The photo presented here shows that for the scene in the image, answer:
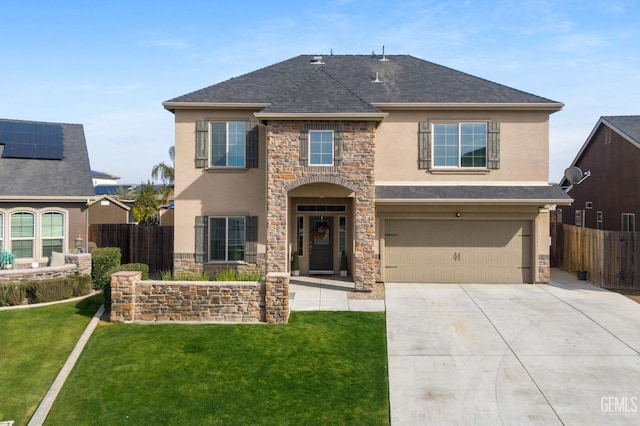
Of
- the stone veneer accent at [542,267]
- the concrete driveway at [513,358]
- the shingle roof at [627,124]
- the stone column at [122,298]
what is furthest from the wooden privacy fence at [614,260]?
the stone column at [122,298]

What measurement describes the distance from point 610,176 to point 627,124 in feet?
7.56

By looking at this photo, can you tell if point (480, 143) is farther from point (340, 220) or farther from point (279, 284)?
point (279, 284)

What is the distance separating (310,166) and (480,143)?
19.9 feet

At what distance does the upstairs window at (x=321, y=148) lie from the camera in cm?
1411

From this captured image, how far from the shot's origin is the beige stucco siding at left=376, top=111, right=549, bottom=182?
1546 cm

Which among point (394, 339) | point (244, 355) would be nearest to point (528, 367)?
A: point (394, 339)

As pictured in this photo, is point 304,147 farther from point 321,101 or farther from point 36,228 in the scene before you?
point 36,228

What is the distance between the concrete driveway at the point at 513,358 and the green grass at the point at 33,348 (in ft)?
20.2

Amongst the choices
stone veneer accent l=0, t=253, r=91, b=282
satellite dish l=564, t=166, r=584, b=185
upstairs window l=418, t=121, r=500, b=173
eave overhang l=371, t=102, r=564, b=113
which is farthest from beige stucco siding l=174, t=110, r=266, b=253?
satellite dish l=564, t=166, r=584, b=185

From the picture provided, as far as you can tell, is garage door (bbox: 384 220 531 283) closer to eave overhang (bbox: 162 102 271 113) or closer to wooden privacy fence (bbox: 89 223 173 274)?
eave overhang (bbox: 162 102 271 113)

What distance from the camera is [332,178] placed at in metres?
14.0

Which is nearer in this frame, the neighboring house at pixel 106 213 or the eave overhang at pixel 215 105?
the eave overhang at pixel 215 105

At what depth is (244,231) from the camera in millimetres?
15789

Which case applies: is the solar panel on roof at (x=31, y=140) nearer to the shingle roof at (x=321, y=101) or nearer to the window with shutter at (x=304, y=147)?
the shingle roof at (x=321, y=101)
